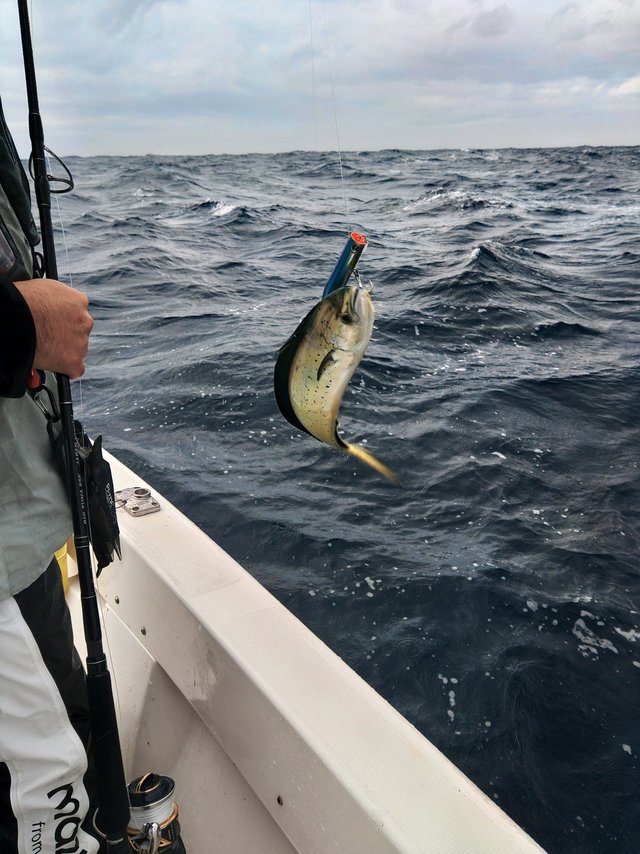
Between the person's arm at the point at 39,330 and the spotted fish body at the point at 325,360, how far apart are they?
37 cm

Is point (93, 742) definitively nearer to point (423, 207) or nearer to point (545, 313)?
point (545, 313)

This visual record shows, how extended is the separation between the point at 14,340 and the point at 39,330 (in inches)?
3.2

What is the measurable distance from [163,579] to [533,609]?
177 cm

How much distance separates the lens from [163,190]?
2627 centimetres

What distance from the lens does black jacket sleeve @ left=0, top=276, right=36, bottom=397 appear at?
103 centimetres

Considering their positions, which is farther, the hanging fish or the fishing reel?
the fishing reel

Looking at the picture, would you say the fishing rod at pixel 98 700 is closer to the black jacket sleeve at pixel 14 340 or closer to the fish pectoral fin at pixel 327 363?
the black jacket sleeve at pixel 14 340

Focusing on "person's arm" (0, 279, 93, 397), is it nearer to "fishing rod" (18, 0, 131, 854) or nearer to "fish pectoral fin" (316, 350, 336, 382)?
"fishing rod" (18, 0, 131, 854)

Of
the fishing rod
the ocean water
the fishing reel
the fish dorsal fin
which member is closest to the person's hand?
the fishing rod

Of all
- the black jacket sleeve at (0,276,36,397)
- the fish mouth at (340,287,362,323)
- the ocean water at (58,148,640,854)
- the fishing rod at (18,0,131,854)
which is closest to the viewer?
the black jacket sleeve at (0,276,36,397)

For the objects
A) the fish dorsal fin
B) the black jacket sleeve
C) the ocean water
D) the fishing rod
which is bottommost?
the ocean water

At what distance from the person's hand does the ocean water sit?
195cm

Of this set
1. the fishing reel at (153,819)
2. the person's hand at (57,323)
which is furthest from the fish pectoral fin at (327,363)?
the fishing reel at (153,819)

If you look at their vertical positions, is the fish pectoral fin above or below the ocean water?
above
